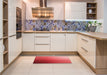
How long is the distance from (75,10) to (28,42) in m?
2.27

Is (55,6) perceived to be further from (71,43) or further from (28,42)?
(28,42)

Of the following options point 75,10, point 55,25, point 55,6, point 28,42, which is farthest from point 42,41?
point 75,10

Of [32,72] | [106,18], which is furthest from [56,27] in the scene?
[32,72]

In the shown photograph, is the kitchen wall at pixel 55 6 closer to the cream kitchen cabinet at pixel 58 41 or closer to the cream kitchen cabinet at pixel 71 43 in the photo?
the cream kitchen cabinet at pixel 58 41

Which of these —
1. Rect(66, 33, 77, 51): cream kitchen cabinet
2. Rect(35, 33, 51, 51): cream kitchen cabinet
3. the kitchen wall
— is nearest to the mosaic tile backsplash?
the kitchen wall

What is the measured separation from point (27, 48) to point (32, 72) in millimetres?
2267

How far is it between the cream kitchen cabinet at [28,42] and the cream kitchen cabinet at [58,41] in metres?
0.77

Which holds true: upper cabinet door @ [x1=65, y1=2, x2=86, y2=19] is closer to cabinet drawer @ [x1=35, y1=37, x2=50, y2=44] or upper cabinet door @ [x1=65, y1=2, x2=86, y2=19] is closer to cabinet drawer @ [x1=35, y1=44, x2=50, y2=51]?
cabinet drawer @ [x1=35, y1=37, x2=50, y2=44]

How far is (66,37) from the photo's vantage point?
610 cm

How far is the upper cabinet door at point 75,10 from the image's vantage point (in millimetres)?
6328

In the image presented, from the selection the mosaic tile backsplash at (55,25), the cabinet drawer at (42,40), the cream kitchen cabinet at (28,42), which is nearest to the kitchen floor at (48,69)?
the cream kitchen cabinet at (28,42)

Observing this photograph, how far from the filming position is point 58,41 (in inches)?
240

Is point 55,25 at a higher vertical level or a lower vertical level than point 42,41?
higher

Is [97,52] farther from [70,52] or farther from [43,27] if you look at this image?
[43,27]
